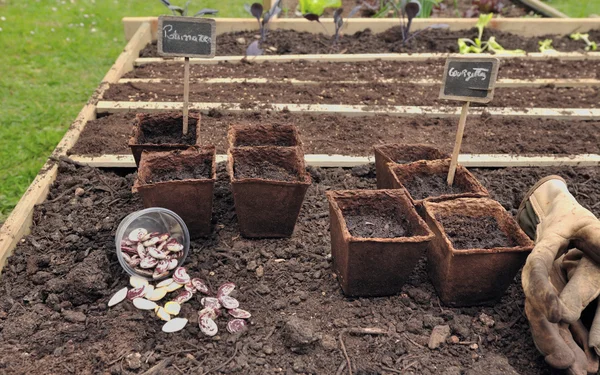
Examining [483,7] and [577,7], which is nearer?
[483,7]

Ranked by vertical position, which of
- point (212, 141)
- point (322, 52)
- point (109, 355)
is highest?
point (322, 52)

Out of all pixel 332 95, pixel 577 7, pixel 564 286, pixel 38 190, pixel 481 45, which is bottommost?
pixel 38 190

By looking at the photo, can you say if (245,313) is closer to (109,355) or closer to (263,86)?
(109,355)

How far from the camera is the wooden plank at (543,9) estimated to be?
19.1 ft

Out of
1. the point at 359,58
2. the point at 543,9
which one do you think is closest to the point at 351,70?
the point at 359,58

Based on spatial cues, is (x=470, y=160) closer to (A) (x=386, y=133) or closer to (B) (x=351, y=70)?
(A) (x=386, y=133)

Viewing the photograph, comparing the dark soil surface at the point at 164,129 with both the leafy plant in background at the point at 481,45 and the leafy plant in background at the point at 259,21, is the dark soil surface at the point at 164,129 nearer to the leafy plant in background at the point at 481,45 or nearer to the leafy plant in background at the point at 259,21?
the leafy plant in background at the point at 259,21

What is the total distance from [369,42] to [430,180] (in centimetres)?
268

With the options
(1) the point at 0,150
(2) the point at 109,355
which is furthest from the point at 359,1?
(2) the point at 109,355

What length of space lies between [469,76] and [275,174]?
0.97 meters

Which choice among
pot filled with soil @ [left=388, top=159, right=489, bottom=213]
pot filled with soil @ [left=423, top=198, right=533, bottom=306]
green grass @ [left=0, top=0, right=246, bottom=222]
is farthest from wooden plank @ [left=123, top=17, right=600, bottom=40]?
pot filled with soil @ [left=423, top=198, right=533, bottom=306]

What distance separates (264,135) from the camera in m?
2.71

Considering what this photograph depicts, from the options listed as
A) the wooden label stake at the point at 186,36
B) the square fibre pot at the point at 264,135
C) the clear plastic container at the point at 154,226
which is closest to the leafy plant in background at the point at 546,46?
the square fibre pot at the point at 264,135

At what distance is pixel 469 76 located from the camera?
2168mm
